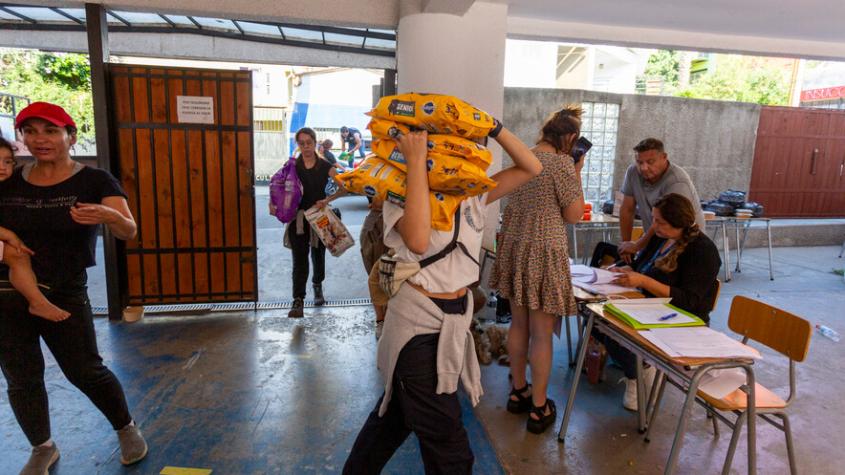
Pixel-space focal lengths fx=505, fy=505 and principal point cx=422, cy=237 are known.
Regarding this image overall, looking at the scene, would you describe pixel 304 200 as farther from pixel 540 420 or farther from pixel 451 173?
pixel 451 173

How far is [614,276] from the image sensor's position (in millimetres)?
2773

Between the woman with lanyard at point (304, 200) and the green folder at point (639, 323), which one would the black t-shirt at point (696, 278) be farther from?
the woman with lanyard at point (304, 200)

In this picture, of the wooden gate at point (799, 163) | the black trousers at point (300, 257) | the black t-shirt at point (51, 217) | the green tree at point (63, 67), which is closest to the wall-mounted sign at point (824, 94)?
the wooden gate at point (799, 163)

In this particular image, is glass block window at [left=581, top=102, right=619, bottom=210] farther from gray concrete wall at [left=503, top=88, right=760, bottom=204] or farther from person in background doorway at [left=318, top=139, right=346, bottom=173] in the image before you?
person in background doorway at [left=318, top=139, right=346, bottom=173]

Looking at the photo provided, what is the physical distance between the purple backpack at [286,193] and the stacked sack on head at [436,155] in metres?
2.76

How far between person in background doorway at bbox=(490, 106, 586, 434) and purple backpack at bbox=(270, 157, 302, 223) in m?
2.17

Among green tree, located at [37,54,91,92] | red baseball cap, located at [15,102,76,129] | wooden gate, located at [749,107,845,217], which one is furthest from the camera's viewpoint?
green tree, located at [37,54,91,92]

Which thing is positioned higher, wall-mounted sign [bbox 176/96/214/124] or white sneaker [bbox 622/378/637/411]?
wall-mounted sign [bbox 176/96/214/124]

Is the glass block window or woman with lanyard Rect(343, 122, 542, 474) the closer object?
woman with lanyard Rect(343, 122, 542, 474)

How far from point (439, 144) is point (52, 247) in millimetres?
1699

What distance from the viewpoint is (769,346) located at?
2.22m

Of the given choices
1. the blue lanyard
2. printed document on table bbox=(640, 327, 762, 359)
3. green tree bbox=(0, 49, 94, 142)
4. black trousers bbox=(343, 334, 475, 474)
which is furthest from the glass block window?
green tree bbox=(0, 49, 94, 142)

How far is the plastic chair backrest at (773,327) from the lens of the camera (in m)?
2.08

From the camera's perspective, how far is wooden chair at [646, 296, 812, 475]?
2.05 metres
